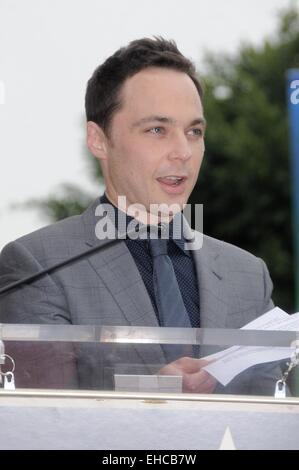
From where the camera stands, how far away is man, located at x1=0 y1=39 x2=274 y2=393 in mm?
1831

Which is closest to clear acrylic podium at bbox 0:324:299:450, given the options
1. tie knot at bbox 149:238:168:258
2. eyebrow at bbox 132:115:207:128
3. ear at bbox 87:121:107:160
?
tie knot at bbox 149:238:168:258

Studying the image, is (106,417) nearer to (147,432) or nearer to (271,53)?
(147,432)

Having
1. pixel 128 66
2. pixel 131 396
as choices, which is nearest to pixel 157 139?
pixel 128 66

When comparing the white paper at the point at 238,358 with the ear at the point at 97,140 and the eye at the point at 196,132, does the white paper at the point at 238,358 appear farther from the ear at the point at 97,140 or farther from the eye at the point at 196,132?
the ear at the point at 97,140

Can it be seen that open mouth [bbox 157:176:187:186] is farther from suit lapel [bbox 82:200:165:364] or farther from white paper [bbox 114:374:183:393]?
white paper [bbox 114:374:183:393]

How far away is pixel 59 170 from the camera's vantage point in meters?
2.13

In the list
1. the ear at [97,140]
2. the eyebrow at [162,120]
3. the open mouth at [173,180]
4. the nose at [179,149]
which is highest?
the eyebrow at [162,120]

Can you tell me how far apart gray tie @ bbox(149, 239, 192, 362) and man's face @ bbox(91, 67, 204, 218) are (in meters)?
0.10

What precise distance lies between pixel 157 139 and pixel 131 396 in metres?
0.78

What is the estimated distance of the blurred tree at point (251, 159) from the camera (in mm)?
2262

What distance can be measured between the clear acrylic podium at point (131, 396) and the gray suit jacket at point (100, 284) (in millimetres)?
382

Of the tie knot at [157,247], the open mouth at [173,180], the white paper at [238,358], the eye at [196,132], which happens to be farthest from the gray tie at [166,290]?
the white paper at [238,358]

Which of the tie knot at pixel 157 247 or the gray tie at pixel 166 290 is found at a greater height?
the tie knot at pixel 157 247

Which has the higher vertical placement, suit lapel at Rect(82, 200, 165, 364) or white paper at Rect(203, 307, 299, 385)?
suit lapel at Rect(82, 200, 165, 364)
